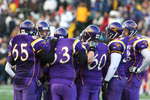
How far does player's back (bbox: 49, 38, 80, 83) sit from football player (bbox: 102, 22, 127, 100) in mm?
735

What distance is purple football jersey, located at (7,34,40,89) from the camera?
36.4 ft

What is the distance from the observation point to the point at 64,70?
11.1 meters

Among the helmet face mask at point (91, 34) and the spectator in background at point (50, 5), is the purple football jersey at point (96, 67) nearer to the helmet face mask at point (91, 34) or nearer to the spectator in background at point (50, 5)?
the helmet face mask at point (91, 34)

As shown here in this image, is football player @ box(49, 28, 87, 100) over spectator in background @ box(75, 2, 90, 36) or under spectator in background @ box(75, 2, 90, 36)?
under

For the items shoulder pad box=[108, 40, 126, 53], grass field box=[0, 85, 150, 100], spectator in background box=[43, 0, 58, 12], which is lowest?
grass field box=[0, 85, 150, 100]

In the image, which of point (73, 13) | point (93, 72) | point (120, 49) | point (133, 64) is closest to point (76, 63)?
point (93, 72)

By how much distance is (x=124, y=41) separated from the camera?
11820mm

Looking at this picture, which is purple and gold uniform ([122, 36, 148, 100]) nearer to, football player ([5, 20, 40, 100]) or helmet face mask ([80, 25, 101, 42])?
helmet face mask ([80, 25, 101, 42])

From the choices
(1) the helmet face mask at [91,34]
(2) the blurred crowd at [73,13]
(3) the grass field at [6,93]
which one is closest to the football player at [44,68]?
(1) the helmet face mask at [91,34]

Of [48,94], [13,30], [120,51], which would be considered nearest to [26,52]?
→ [48,94]

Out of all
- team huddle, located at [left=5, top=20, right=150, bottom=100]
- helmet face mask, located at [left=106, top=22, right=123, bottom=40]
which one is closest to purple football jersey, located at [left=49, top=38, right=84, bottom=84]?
team huddle, located at [left=5, top=20, right=150, bottom=100]

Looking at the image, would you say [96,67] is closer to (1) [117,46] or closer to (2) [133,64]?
(1) [117,46]

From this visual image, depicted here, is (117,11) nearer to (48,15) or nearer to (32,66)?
(48,15)

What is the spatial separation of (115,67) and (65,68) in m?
0.93
